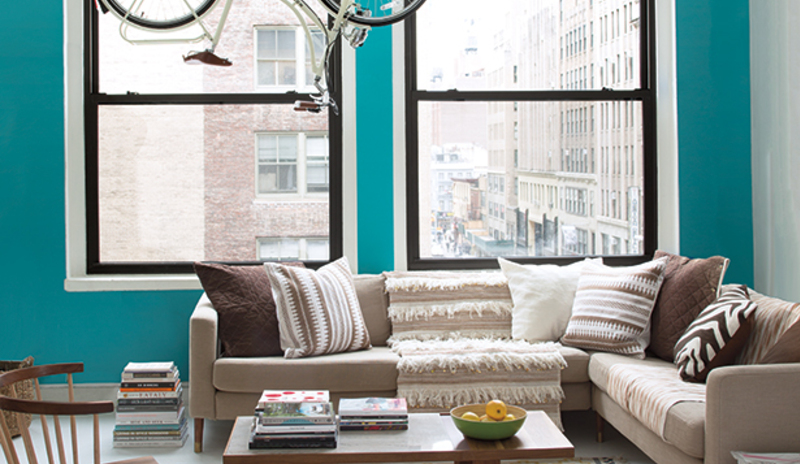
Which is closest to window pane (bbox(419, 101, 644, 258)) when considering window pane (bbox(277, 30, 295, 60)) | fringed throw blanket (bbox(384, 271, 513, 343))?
fringed throw blanket (bbox(384, 271, 513, 343))

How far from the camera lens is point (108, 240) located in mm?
4070

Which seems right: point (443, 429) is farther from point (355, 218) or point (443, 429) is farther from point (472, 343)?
point (355, 218)

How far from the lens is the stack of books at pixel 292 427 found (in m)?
2.13

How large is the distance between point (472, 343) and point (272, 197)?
157 centimetres

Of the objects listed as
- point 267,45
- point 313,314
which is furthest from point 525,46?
point 313,314

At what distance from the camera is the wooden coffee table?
207 centimetres

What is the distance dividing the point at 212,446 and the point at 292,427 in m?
1.30

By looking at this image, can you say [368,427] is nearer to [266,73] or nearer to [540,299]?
[540,299]

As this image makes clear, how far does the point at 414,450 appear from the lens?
6.88 feet

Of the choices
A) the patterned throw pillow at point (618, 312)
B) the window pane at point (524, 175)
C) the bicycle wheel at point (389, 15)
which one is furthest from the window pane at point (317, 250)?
the bicycle wheel at point (389, 15)

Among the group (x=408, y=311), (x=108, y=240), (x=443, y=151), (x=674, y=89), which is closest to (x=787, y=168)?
(x=674, y=89)

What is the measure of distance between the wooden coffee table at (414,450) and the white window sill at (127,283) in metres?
1.86

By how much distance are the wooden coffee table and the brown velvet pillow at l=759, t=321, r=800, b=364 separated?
0.86m

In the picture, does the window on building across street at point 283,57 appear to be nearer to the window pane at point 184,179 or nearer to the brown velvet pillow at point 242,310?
the window pane at point 184,179
